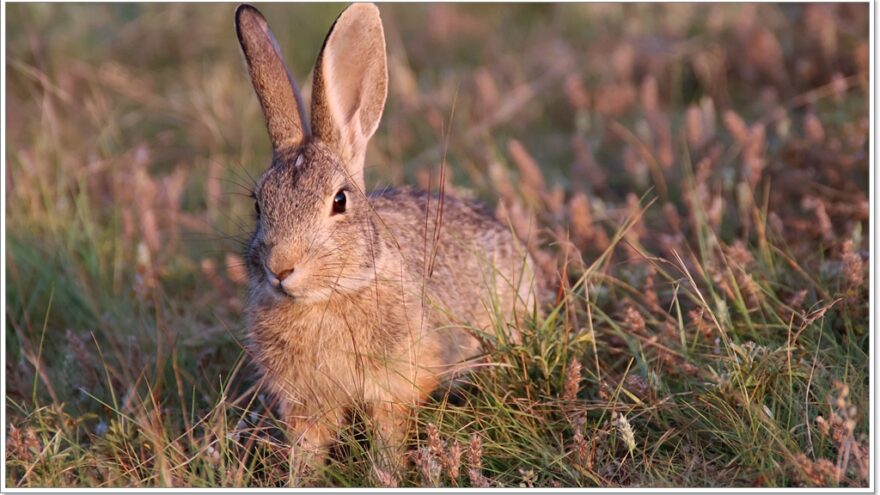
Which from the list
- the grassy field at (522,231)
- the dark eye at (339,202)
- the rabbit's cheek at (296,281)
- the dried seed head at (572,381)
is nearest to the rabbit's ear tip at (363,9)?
the grassy field at (522,231)

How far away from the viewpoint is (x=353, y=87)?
4262 millimetres

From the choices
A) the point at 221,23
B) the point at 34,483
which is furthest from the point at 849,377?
the point at 221,23

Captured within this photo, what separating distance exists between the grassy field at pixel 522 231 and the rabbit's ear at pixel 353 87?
406 mm

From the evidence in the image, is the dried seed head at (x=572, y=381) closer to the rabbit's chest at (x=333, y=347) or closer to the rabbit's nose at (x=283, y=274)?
the rabbit's chest at (x=333, y=347)

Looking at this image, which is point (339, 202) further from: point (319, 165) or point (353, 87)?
point (353, 87)

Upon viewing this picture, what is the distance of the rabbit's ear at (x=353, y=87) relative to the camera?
409cm

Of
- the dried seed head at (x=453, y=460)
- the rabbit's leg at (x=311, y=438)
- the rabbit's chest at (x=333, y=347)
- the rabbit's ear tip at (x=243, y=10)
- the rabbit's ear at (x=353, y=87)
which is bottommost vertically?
the rabbit's leg at (x=311, y=438)

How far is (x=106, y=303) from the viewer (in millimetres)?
5137

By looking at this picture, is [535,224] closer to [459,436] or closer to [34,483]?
[459,436]

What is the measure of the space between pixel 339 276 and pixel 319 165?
1.48 feet

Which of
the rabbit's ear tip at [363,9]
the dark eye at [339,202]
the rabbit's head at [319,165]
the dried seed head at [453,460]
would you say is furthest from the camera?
the rabbit's ear tip at [363,9]

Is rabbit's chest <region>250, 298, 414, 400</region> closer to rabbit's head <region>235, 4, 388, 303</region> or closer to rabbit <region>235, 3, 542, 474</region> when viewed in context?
rabbit <region>235, 3, 542, 474</region>

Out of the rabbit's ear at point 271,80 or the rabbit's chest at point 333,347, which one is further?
the rabbit's ear at point 271,80

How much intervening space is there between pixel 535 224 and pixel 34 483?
9.43 feet
